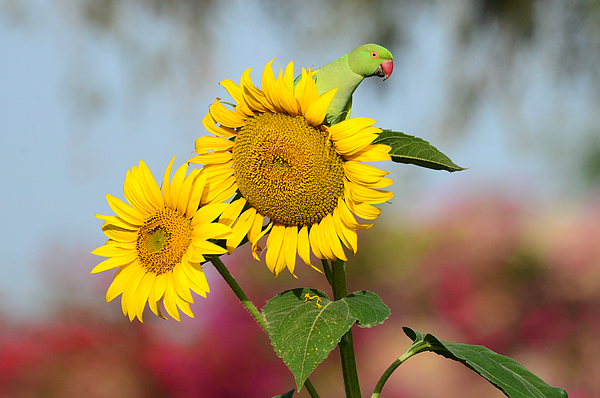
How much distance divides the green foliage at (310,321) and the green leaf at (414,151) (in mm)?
143

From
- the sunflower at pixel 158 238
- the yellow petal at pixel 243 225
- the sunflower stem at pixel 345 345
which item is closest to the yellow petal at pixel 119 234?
the sunflower at pixel 158 238

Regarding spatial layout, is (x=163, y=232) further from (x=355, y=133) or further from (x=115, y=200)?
(x=355, y=133)

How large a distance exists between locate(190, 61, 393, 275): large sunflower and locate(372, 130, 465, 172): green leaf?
0.13 ft

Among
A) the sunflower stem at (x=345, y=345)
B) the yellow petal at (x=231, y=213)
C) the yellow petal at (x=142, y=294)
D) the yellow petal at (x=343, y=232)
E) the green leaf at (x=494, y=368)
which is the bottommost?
the green leaf at (x=494, y=368)

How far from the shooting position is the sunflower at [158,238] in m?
0.45

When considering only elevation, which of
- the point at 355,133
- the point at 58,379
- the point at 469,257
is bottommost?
the point at 469,257

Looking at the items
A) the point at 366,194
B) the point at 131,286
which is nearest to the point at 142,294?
the point at 131,286

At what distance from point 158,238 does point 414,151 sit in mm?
261

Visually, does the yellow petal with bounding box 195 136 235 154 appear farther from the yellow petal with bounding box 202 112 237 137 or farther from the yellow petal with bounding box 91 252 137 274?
the yellow petal with bounding box 91 252 137 274

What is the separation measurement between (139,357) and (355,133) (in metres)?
1.49

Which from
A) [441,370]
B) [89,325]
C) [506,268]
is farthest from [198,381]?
[506,268]

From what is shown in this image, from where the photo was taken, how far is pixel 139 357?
1.65 meters

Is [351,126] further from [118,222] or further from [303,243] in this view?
[118,222]

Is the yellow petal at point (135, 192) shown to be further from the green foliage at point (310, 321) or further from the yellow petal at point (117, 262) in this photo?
the green foliage at point (310, 321)
